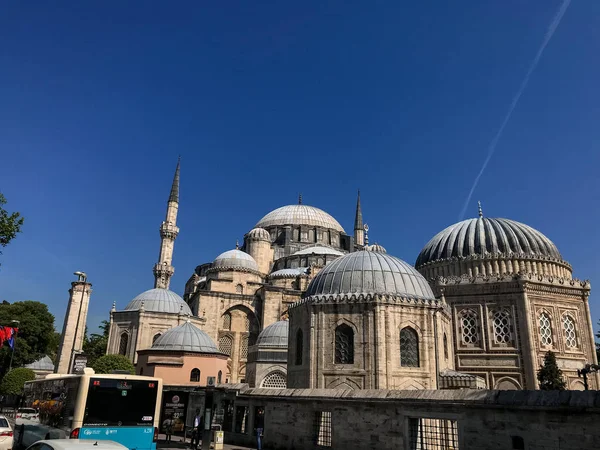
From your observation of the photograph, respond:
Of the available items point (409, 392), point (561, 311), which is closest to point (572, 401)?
point (409, 392)

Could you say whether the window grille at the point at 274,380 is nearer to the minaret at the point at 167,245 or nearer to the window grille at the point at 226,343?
the window grille at the point at 226,343

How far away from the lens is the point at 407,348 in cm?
1767

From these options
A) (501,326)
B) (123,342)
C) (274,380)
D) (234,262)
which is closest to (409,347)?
(501,326)

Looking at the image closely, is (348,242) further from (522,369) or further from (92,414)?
(92,414)

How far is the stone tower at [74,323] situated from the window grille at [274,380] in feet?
54.6

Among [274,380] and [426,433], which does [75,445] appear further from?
[274,380]

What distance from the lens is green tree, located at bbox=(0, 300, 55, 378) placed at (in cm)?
4284

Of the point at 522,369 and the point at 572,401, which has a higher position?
the point at 522,369

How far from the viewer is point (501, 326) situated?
2606cm

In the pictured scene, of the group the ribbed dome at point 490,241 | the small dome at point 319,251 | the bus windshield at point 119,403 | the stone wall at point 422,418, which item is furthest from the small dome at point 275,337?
the small dome at point 319,251

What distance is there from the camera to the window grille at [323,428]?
12211 millimetres

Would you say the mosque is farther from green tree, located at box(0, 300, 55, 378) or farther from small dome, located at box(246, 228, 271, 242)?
green tree, located at box(0, 300, 55, 378)

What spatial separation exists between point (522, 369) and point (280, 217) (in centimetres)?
3560

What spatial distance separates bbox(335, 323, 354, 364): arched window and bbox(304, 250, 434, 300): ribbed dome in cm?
150
